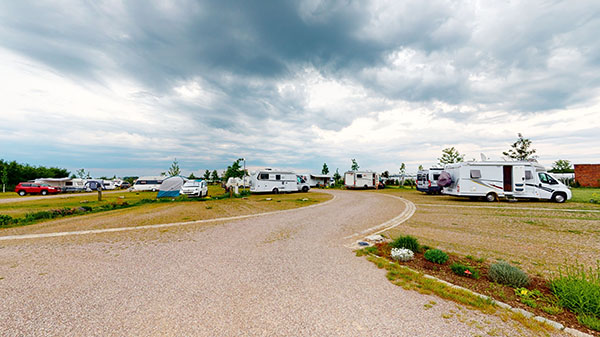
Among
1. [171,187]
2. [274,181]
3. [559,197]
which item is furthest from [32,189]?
[559,197]

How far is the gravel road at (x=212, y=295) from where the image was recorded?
2703 mm

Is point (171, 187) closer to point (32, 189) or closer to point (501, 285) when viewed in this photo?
point (32, 189)

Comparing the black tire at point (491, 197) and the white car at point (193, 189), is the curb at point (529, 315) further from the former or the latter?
the white car at point (193, 189)

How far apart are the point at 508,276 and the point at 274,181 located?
21.0 m

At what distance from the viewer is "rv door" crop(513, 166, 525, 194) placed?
48.1ft

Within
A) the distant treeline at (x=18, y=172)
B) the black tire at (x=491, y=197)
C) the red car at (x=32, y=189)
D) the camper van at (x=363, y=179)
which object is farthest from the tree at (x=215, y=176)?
the black tire at (x=491, y=197)

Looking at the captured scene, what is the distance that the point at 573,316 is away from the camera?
9.59ft

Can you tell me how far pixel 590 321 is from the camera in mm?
2721

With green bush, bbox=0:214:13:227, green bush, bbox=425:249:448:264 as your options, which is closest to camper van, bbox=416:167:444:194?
green bush, bbox=425:249:448:264

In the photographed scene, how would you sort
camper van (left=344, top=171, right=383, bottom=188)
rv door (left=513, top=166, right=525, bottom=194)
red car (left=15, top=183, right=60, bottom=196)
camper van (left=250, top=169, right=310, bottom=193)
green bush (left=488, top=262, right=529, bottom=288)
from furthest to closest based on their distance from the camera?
camper van (left=344, top=171, right=383, bottom=188) < red car (left=15, top=183, right=60, bottom=196) < camper van (left=250, top=169, right=310, bottom=193) < rv door (left=513, top=166, right=525, bottom=194) < green bush (left=488, top=262, right=529, bottom=288)

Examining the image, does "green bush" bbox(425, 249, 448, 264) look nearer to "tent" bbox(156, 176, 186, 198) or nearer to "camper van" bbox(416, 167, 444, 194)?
"camper van" bbox(416, 167, 444, 194)

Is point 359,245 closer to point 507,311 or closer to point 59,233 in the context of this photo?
point 507,311

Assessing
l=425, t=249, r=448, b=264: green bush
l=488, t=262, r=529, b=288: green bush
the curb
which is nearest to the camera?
the curb

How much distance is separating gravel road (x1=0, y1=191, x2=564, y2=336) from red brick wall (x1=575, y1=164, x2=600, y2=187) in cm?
4283
